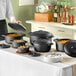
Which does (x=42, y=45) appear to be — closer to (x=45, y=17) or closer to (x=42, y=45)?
(x=42, y=45)

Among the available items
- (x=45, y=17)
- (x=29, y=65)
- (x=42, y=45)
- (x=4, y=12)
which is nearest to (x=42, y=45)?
(x=42, y=45)

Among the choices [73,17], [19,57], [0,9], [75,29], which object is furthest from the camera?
[73,17]

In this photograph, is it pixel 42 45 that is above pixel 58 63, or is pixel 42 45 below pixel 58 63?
above

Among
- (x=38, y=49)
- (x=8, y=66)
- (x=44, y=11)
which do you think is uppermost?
(x=44, y=11)

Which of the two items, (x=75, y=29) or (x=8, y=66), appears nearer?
(x=8, y=66)

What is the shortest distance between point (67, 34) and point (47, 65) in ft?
7.29

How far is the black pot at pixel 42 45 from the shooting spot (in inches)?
95.4

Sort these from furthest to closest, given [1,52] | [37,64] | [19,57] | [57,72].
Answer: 1. [1,52]
2. [19,57]
3. [37,64]
4. [57,72]

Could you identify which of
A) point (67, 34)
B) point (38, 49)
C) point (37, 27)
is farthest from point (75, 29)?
point (38, 49)

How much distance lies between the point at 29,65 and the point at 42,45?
29cm

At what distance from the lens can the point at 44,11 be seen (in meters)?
4.77

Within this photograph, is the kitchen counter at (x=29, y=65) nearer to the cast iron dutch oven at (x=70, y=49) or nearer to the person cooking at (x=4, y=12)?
the cast iron dutch oven at (x=70, y=49)

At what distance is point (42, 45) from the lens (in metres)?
2.43

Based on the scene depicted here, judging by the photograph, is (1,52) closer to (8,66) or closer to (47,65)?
(8,66)
